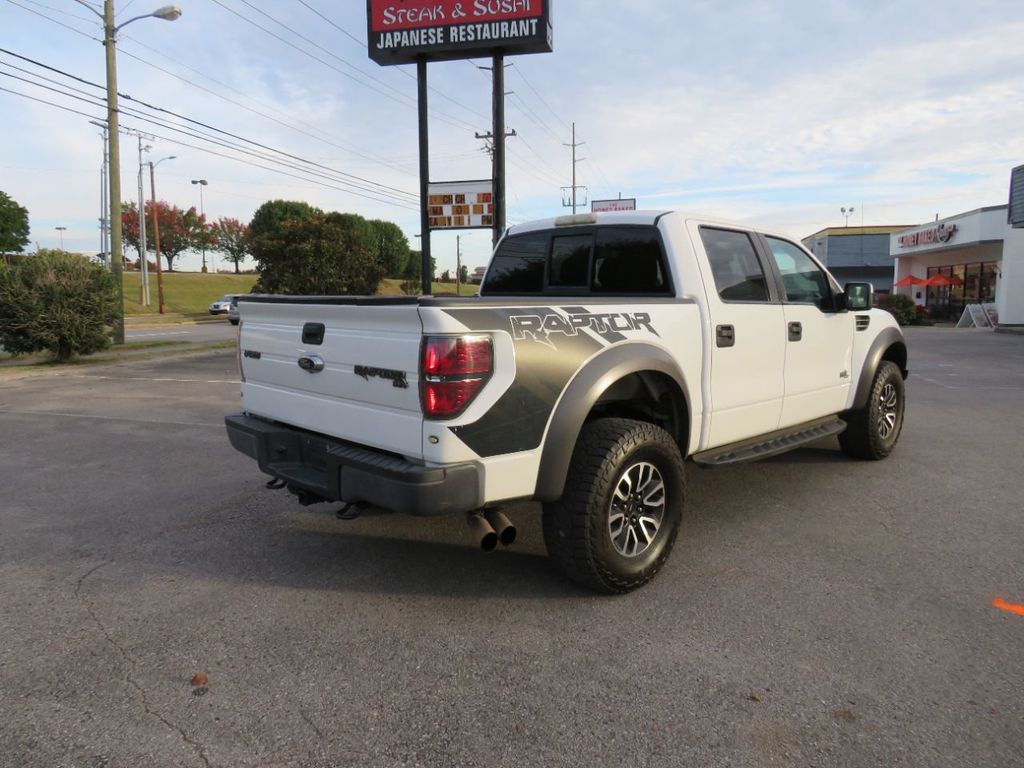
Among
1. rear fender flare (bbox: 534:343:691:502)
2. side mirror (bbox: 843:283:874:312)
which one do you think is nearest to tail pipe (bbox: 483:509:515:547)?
rear fender flare (bbox: 534:343:691:502)

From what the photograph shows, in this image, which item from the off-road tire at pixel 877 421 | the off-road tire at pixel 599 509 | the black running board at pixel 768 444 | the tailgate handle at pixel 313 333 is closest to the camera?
the off-road tire at pixel 599 509

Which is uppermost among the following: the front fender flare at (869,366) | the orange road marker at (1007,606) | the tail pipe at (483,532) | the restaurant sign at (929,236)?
the restaurant sign at (929,236)

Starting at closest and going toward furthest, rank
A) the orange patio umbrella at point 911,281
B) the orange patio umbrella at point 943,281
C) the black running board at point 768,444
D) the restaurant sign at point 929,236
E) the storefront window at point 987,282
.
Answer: the black running board at point 768,444 < the restaurant sign at point 929,236 < the storefront window at point 987,282 < the orange patio umbrella at point 943,281 < the orange patio umbrella at point 911,281

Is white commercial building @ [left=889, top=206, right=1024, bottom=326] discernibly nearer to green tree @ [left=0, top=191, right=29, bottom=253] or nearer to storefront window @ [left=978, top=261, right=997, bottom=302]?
storefront window @ [left=978, top=261, right=997, bottom=302]

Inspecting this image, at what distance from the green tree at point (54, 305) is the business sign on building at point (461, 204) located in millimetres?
8284

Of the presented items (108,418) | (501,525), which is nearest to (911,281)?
(108,418)

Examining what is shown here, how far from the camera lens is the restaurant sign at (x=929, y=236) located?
33.8m

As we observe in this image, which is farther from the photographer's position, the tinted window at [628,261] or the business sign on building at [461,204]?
the business sign on building at [461,204]

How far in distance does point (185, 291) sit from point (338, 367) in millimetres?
63469

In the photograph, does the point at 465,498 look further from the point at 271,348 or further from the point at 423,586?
the point at 271,348

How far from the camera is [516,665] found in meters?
2.95

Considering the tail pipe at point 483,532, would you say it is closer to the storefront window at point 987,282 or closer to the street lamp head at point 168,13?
the street lamp head at point 168,13

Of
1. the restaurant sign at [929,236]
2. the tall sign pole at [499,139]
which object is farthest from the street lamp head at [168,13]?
the restaurant sign at [929,236]

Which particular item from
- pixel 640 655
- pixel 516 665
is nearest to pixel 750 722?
pixel 640 655
